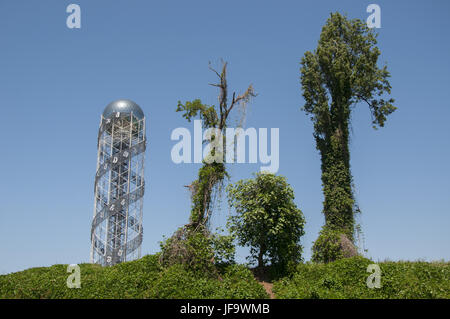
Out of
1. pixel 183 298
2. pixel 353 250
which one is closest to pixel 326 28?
pixel 353 250

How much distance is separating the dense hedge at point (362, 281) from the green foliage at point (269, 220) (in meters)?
1.06

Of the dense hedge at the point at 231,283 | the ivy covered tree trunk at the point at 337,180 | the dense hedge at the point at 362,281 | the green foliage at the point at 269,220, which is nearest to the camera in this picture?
the dense hedge at the point at 362,281

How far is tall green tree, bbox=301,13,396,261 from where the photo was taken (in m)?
20.6

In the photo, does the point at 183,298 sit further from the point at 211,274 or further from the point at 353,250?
the point at 353,250

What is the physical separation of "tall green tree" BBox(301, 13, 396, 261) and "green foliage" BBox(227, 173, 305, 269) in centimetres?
406

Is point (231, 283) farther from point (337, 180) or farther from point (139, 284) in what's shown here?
point (337, 180)

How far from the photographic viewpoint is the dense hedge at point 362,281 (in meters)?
13.5

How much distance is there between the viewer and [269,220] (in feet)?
53.2

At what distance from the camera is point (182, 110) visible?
18.7 meters

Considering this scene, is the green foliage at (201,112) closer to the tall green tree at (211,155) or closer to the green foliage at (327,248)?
the tall green tree at (211,155)

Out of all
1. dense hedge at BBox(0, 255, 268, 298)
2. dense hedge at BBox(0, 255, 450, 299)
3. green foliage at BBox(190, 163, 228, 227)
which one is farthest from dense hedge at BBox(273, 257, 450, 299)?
green foliage at BBox(190, 163, 228, 227)

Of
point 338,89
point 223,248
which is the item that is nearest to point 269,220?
point 223,248

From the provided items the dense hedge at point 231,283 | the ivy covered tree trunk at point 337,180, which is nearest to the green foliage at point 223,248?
the dense hedge at point 231,283
